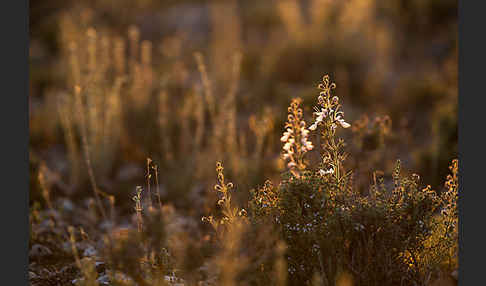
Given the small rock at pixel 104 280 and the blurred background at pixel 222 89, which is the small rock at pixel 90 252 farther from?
the blurred background at pixel 222 89

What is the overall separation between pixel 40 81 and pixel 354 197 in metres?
5.38

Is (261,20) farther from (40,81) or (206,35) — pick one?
(40,81)

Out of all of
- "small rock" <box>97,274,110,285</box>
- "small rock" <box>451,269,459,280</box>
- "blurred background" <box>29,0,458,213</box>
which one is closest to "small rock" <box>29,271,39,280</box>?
"small rock" <box>97,274,110,285</box>

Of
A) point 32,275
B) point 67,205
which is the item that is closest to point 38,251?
point 32,275

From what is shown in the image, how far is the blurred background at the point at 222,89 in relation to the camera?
13.6 feet

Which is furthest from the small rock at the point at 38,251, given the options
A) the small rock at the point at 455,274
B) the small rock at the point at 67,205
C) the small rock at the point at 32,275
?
the small rock at the point at 455,274

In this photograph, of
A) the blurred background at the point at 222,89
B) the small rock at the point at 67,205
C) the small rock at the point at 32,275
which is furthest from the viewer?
the blurred background at the point at 222,89

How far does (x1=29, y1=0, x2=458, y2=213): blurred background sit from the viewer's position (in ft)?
13.6

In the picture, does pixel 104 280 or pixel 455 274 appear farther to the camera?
pixel 104 280

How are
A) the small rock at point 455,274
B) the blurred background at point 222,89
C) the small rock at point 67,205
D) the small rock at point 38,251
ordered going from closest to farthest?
the small rock at point 455,274, the small rock at point 38,251, the small rock at point 67,205, the blurred background at point 222,89

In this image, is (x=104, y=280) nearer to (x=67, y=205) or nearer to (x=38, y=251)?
(x=38, y=251)

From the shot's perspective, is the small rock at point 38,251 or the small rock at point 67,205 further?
the small rock at point 67,205

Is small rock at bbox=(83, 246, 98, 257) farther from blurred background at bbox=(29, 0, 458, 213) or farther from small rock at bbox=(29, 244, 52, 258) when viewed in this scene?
blurred background at bbox=(29, 0, 458, 213)

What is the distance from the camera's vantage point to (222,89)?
18.9ft
